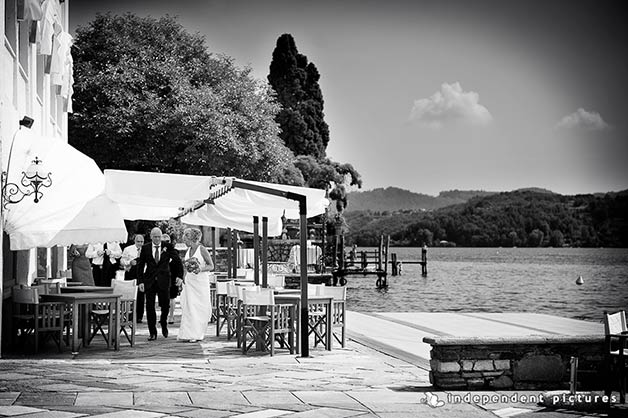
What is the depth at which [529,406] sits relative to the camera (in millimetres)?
8148

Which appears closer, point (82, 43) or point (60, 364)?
point (60, 364)

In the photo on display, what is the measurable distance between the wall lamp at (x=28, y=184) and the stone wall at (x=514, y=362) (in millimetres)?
6227

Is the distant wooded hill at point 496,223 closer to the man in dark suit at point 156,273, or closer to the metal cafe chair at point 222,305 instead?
the metal cafe chair at point 222,305

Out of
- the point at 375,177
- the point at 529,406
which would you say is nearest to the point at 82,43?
the point at 529,406

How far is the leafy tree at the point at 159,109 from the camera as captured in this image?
35.1 metres

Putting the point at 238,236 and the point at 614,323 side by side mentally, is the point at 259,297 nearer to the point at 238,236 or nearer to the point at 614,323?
the point at 614,323

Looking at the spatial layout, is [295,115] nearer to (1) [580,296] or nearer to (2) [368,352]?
(1) [580,296]

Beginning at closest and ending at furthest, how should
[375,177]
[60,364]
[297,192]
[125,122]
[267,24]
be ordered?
[60,364] → [297,192] → [267,24] → [125,122] → [375,177]

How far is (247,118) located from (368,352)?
85.5 feet

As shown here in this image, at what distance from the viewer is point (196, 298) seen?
13.7 meters

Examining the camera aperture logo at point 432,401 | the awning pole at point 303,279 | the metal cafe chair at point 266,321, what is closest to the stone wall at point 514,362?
the camera aperture logo at point 432,401

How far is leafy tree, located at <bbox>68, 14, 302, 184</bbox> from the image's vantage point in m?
35.1

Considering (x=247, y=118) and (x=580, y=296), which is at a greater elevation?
(x=247, y=118)

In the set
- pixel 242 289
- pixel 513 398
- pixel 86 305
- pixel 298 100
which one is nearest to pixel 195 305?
pixel 242 289
